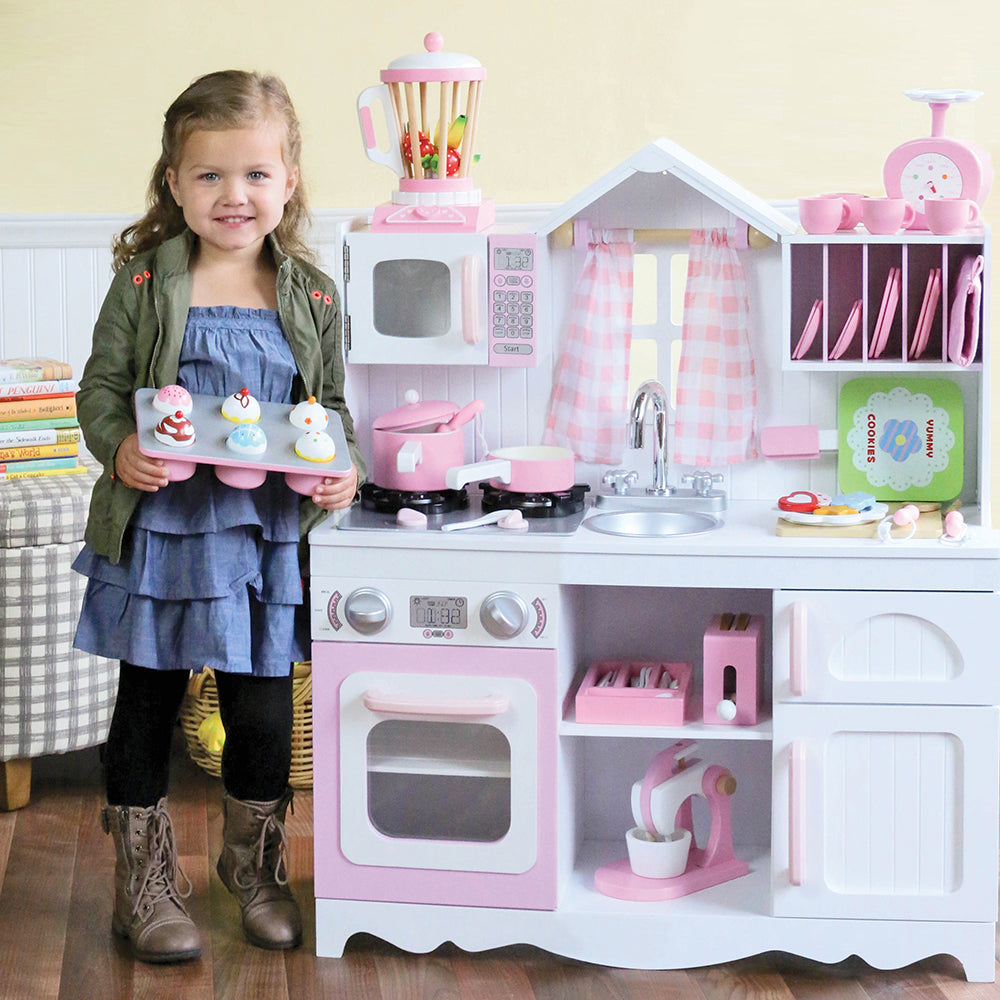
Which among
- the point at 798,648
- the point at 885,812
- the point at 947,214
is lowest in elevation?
the point at 885,812

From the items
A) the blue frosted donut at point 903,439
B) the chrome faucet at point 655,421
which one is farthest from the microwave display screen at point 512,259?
the blue frosted donut at point 903,439

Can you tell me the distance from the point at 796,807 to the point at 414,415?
2.45ft

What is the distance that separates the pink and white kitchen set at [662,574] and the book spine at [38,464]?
0.72 meters

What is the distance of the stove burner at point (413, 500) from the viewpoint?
2.10 meters

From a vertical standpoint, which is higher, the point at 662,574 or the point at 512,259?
the point at 512,259

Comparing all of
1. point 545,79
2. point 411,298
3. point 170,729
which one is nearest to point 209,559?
point 170,729

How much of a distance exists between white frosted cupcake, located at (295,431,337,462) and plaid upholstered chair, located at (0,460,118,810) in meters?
0.87

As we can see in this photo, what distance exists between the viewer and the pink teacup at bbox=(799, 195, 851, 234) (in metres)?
2.07

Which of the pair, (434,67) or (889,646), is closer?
(889,646)

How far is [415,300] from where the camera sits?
7.20 ft

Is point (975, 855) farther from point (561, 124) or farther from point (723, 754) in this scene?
point (561, 124)

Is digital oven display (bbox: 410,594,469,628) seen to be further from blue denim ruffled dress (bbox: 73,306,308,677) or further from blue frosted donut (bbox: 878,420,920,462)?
blue frosted donut (bbox: 878,420,920,462)

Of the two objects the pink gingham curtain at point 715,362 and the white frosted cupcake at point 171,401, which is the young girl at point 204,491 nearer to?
the white frosted cupcake at point 171,401

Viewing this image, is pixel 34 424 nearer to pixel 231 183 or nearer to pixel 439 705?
pixel 231 183
